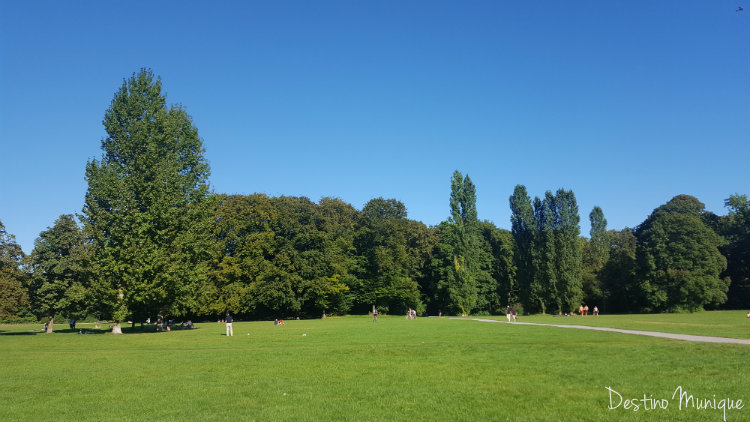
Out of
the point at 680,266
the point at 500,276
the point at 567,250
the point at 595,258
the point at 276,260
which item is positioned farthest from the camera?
the point at 595,258

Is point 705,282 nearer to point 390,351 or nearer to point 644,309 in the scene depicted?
point 644,309

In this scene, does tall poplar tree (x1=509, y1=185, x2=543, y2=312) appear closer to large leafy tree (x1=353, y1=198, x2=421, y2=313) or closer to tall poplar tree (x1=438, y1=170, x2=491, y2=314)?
tall poplar tree (x1=438, y1=170, x2=491, y2=314)

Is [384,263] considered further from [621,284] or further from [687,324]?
[687,324]

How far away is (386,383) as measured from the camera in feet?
40.9

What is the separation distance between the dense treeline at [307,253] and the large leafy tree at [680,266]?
193 mm

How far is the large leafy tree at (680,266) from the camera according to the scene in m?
62.0

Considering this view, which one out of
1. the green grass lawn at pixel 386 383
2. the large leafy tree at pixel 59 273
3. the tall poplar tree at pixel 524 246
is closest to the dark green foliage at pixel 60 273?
the large leafy tree at pixel 59 273

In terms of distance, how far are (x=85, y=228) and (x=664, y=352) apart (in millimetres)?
48753

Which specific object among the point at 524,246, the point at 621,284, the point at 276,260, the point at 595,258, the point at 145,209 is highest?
the point at 145,209

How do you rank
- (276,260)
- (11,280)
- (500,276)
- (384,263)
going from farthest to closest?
(500,276) → (384,263) → (276,260) → (11,280)

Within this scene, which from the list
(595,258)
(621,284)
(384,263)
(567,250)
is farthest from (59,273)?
(595,258)

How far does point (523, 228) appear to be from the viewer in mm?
81562

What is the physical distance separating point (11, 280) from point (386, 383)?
43.2 m

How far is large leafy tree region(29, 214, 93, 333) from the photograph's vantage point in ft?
141
